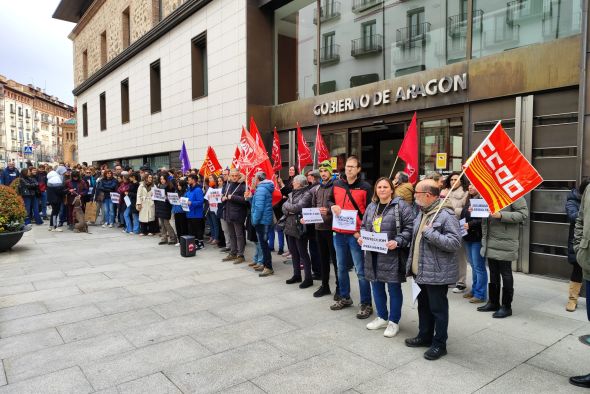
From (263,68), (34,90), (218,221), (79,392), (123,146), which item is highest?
(34,90)

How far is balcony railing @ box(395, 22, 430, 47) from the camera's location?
9945 mm

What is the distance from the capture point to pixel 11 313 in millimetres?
5641

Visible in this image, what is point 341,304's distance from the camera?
5.71 meters

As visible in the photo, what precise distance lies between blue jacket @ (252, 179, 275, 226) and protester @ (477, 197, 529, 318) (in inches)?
140

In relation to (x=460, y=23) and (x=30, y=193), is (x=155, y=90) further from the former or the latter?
(x=460, y=23)

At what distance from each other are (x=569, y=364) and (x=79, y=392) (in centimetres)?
438

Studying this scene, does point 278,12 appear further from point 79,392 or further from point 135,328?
point 79,392

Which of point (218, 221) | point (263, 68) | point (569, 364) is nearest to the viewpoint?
point (569, 364)

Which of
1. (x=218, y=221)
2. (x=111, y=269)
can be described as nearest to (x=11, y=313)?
(x=111, y=269)

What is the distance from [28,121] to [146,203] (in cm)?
10095

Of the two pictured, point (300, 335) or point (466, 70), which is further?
point (466, 70)

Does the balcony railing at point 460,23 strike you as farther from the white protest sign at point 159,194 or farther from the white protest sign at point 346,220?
the white protest sign at point 159,194

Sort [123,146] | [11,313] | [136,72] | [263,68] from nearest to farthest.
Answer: [11,313] < [263,68] < [136,72] < [123,146]

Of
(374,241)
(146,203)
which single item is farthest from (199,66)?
(374,241)
